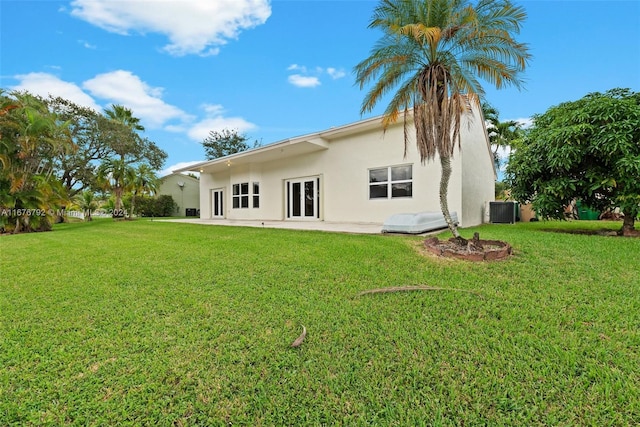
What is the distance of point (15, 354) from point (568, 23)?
620 inches

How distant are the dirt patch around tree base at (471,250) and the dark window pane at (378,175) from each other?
621cm

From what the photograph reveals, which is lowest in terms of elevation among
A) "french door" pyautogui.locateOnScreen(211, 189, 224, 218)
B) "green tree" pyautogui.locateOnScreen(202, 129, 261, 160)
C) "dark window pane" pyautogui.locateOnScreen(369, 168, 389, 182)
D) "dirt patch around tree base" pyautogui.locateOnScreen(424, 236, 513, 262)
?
"dirt patch around tree base" pyautogui.locateOnScreen(424, 236, 513, 262)

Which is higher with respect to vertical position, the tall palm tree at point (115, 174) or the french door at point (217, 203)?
the tall palm tree at point (115, 174)

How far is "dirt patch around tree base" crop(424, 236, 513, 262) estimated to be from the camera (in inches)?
192

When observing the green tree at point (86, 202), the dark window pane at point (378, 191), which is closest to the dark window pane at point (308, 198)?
the dark window pane at point (378, 191)

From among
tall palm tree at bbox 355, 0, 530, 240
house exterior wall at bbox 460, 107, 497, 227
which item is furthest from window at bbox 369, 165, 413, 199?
tall palm tree at bbox 355, 0, 530, 240

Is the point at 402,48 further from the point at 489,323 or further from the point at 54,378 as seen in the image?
the point at 54,378

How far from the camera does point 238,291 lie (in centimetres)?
379

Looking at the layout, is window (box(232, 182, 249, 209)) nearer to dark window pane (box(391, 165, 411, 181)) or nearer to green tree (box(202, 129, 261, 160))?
dark window pane (box(391, 165, 411, 181))

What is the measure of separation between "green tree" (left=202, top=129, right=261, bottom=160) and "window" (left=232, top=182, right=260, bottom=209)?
65.0ft

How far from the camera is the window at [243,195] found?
680 inches

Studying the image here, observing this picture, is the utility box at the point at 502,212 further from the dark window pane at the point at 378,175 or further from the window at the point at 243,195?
the window at the point at 243,195

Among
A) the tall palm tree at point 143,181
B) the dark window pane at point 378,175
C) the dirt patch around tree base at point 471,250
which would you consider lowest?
the dirt patch around tree base at point 471,250

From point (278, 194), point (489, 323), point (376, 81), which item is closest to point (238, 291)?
point (489, 323)
